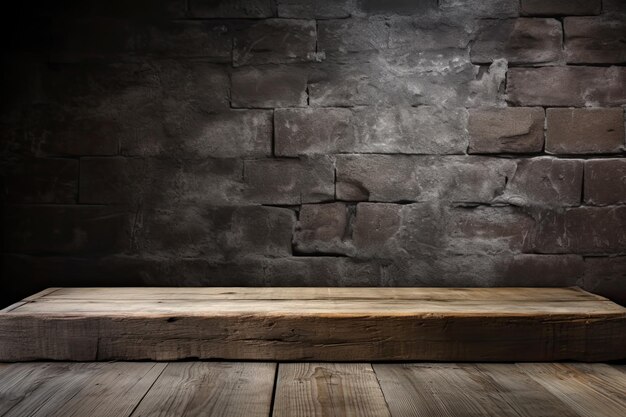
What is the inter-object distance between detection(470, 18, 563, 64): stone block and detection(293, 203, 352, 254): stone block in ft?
3.24

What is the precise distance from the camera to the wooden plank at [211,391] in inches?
65.3

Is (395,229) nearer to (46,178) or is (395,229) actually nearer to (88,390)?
(88,390)

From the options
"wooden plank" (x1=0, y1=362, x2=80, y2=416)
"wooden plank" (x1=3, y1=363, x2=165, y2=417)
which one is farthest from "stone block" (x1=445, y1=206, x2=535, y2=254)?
"wooden plank" (x1=0, y1=362, x2=80, y2=416)

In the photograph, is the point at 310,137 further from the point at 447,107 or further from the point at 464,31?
the point at 464,31

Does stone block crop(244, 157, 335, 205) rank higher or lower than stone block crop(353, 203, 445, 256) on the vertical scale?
higher

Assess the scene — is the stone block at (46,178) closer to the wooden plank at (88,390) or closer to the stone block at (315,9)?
the wooden plank at (88,390)

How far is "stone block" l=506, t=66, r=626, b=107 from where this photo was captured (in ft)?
8.60

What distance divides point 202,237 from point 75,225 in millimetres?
617

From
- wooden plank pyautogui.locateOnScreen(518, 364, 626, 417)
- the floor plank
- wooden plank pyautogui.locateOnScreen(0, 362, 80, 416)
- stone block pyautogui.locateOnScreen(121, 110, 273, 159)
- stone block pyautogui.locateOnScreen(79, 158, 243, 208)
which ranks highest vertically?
stone block pyautogui.locateOnScreen(121, 110, 273, 159)

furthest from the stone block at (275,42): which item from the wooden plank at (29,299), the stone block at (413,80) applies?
the wooden plank at (29,299)

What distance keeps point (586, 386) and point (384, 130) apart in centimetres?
138

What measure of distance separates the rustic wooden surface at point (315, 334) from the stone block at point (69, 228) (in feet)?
1.91

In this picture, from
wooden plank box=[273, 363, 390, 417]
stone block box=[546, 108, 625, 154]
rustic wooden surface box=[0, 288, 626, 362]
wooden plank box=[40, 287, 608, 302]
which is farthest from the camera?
stone block box=[546, 108, 625, 154]

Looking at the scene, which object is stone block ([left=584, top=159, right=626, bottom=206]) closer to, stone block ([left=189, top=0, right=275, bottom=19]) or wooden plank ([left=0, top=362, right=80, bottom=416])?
stone block ([left=189, top=0, right=275, bottom=19])
